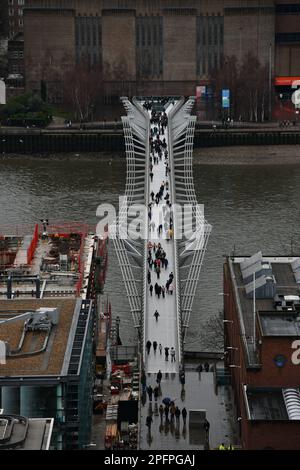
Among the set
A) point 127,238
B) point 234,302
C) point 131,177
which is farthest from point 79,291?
point 131,177

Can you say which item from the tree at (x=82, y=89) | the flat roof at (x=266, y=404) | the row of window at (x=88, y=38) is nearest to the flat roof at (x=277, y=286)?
the flat roof at (x=266, y=404)

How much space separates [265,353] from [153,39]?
102ft

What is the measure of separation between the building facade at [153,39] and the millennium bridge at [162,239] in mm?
6017

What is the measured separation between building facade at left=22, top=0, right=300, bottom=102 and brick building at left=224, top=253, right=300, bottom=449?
2678cm

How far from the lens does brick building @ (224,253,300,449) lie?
1320 centimetres

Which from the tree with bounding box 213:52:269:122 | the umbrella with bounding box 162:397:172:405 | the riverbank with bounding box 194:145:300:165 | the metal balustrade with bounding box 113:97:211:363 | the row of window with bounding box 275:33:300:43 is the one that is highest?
the row of window with bounding box 275:33:300:43

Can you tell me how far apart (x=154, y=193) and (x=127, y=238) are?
3518mm

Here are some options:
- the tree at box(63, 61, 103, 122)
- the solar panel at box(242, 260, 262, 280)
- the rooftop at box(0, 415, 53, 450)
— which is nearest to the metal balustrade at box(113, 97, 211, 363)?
the solar panel at box(242, 260, 262, 280)

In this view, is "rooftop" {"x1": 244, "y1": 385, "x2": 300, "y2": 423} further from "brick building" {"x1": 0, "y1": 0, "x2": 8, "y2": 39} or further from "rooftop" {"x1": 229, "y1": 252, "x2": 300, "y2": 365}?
"brick building" {"x1": 0, "y1": 0, "x2": 8, "y2": 39}

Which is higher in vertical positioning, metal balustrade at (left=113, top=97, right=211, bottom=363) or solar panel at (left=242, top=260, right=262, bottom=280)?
metal balustrade at (left=113, top=97, right=211, bottom=363)

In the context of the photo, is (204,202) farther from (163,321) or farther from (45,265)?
(45,265)

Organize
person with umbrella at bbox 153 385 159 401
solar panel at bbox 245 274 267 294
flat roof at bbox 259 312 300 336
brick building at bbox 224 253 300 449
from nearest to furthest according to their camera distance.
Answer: brick building at bbox 224 253 300 449 < flat roof at bbox 259 312 300 336 < person with umbrella at bbox 153 385 159 401 < solar panel at bbox 245 274 267 294

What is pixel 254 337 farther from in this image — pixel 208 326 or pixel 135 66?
pixel 135 66

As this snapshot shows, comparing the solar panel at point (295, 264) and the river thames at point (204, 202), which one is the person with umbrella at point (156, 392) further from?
the river thames at point (204, 202)
